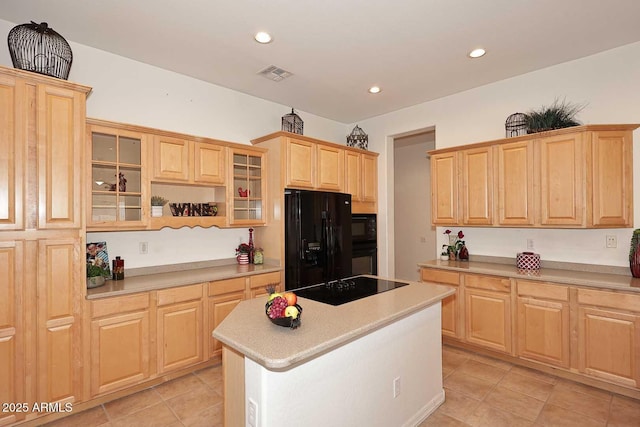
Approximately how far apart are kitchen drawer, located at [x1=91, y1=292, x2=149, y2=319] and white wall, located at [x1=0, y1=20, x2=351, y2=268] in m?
0.59

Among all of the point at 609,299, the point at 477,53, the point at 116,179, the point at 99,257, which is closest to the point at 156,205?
the point at 116,179

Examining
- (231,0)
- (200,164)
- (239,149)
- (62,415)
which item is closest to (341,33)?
(231,0)

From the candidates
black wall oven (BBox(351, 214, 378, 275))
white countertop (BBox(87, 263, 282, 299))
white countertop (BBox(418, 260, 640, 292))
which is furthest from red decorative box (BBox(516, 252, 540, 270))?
white countertop (BBox(87, 263, 282, 299))

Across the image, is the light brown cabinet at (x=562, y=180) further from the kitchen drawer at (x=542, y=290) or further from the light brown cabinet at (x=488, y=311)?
the light brown cabinet at (x=488, y=311)

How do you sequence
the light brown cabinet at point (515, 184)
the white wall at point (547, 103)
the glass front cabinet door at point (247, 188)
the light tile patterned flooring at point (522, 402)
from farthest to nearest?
the glass front cabinet door at point (247, 188) < the light brown cabinet at point (515, 184) < the white wall at point (547, 103) < the light tile patterned flooring at point (522, 402)

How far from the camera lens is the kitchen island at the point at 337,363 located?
1.43 meters

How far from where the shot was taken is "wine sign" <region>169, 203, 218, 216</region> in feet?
10.6

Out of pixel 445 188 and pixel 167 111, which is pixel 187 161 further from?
pixel 445 188

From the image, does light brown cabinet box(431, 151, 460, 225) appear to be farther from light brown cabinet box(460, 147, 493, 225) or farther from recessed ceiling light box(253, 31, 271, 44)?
recessed ceiling light box(253, 31, 271, 44)

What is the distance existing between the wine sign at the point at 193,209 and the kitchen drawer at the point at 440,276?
254 centimetres

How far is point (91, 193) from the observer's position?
2562 mm

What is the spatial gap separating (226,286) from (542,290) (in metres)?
3.02

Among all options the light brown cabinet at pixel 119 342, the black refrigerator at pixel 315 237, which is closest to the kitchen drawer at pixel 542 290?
the black refrigerator at pixel 315 237

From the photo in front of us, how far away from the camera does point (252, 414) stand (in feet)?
4.78
